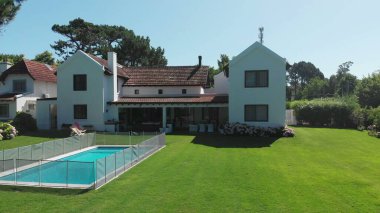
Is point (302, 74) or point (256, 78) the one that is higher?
point (302, 74)

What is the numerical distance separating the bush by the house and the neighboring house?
9.86ft

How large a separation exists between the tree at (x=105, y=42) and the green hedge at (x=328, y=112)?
107 feet

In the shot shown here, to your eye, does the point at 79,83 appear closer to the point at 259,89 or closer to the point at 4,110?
the point at 4,110

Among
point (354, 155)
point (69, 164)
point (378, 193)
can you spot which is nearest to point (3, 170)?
point (69, 164)

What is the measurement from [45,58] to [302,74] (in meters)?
120

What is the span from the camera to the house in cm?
3000

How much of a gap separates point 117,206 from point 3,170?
6101 mm

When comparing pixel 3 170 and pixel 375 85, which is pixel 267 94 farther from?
pixel 375 85

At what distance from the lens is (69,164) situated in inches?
495

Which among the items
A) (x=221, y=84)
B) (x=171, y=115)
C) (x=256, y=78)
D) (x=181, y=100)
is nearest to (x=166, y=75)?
(x=171, y=115)

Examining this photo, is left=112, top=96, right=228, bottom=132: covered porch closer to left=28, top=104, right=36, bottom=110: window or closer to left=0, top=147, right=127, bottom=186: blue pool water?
left=28, top=104, right=36, bottom=110: window

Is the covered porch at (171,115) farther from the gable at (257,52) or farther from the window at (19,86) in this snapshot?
the window at (19,86)

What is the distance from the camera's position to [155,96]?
36.6 metres

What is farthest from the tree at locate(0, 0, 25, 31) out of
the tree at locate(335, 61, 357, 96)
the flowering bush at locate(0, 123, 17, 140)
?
→ the tree at locate(335, 61, 357, 96)
